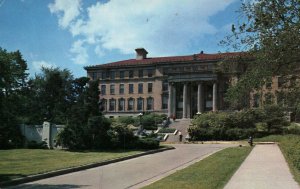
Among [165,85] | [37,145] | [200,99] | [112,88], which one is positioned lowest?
[37,145]

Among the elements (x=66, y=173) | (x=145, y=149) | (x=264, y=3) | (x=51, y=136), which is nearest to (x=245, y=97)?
(x=264, y=3)

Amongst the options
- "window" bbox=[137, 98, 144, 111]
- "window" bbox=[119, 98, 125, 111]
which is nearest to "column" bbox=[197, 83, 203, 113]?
"window" bbox=[137, 98, 144, 111]

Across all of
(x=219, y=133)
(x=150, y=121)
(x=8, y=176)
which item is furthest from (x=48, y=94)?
(x=8, y=176)

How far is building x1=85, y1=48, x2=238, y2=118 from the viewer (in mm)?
96312

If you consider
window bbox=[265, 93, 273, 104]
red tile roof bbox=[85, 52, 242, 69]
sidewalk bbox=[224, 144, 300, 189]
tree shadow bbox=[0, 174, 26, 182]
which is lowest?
tree shadow bbox=[0, 174, 26, 182]

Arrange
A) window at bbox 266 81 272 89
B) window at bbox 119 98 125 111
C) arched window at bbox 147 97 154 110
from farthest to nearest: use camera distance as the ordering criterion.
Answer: window at bbox 119 98 125 111 < arched window at bbox 147 97 154 110 < window at bbox 266 81 272 89

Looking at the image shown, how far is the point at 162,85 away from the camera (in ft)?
344

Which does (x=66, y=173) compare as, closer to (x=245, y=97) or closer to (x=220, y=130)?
(x=245, y=97)

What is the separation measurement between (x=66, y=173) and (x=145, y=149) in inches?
674

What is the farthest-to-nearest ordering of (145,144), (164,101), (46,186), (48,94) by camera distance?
(164,101) → (48,94) → (145,144) → (46,186)

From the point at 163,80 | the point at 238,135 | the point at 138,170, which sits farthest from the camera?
the point at 163,80

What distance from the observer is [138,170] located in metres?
21.6

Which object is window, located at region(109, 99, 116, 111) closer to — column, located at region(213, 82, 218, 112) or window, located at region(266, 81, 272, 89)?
column, located at region(213, 82, 218, 112)

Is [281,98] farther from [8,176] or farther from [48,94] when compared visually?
[48,94]
